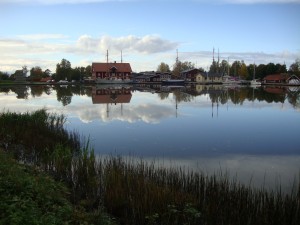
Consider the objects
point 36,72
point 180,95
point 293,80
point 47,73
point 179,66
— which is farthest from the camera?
point 179,66

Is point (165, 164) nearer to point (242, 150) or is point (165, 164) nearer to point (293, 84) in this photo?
point (242, 150)

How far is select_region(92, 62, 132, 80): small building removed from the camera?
11669 cm

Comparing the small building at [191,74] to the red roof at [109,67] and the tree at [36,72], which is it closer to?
the red roof at [109,67]

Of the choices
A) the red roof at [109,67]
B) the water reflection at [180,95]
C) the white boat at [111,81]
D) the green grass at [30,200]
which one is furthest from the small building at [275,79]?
the green grass at [30,200]

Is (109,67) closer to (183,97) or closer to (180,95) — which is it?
(180,95)

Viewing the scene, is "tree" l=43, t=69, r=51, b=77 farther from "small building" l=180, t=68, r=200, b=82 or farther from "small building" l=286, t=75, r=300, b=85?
"small building" l=286, t=75, r=300, b=85

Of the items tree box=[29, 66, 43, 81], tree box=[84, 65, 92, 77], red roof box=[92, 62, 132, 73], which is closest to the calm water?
red roof box=[92, 62, 132, 73]

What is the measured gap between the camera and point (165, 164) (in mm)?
14312

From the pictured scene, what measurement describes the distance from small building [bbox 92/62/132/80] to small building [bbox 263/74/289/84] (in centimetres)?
4537

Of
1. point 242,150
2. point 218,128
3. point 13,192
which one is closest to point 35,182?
point 13,192

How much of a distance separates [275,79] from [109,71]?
5259 centimetres

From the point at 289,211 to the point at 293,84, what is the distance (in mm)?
Answer: 107013

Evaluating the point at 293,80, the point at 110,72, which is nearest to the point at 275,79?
the point at 293,80

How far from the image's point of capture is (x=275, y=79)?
120688mm
